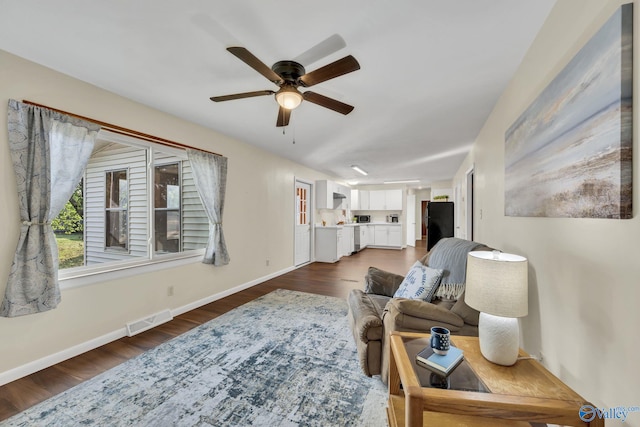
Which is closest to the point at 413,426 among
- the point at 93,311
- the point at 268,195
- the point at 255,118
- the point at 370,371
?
the point at 370,371

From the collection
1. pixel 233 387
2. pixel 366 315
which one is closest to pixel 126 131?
pixel 233 387

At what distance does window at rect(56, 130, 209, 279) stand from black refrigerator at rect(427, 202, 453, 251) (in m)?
4.45

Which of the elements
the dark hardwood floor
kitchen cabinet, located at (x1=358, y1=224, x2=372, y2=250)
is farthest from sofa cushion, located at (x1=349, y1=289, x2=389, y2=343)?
kitchen cabinet, located at (x1=358, y1=224, x2=372, y2=250)

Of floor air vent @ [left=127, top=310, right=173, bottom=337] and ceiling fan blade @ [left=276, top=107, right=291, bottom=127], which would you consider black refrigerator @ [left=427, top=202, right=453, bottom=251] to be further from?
floor air vent @ [left=127, top=310, right=173, bottom=337]

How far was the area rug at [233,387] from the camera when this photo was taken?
1546 mm

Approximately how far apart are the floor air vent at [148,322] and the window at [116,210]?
0.86m

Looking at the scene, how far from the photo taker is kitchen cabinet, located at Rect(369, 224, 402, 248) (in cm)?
877

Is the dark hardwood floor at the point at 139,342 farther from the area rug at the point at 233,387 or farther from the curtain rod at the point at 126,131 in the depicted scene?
the curtain rod at the point at 126,131

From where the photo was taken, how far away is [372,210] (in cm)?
932

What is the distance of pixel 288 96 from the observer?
1.88 metres

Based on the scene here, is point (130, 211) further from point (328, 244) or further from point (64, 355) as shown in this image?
point (328, 244)

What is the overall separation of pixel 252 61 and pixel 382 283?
223cm

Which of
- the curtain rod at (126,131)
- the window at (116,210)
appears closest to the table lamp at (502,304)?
the curtain rod at (126,131)

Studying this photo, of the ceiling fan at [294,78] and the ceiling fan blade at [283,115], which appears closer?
the ceiling fan at [294,78]
